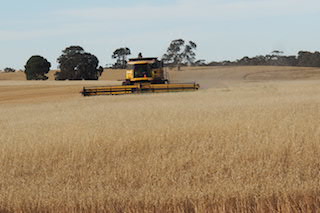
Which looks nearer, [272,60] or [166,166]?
[166,166]

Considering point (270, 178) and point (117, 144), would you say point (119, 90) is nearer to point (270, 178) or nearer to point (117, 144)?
point (117, 144)

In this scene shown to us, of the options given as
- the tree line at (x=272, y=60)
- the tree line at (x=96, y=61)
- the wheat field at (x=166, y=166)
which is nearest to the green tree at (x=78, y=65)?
the tree line at (x=96, y=61)

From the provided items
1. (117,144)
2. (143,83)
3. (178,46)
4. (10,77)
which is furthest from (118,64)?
(117,144)

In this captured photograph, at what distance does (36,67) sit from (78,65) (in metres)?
12.8

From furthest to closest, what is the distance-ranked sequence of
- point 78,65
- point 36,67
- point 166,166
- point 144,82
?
point 36,67 → point 78,65 → point 144,82 → point 166,166

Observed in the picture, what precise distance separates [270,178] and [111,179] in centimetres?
235

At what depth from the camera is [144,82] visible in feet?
113

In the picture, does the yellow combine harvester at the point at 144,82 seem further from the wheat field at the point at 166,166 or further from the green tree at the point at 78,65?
the green tree at the point at 78,65

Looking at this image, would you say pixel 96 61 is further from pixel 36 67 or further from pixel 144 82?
pixel 144 82

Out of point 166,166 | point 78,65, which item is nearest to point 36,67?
point 78,65

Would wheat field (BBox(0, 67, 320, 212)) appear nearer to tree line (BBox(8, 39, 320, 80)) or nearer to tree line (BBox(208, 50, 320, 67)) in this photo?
tree line (BBox(8, 39, 320, 80))

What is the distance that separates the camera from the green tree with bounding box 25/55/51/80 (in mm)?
88312

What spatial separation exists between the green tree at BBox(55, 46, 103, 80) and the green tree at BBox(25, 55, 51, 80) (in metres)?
9.43

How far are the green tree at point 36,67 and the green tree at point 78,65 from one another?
9.43 m
